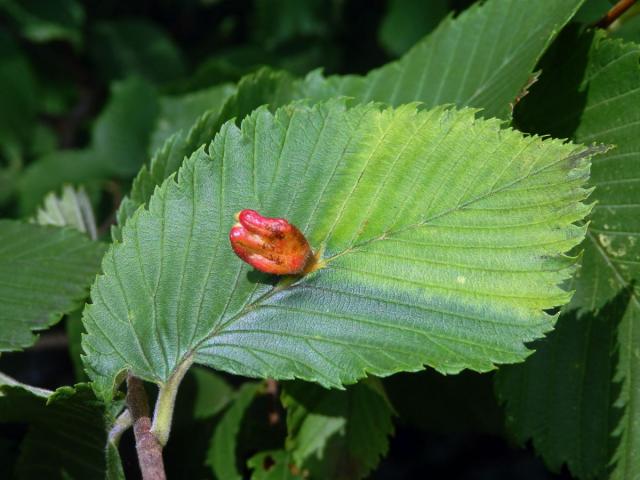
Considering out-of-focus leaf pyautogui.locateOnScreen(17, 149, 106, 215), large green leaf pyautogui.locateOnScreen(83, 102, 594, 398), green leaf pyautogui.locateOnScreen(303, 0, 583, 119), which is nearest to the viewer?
large green leaf pyautogui.locateOnScreen(83, 102, 594, 398)

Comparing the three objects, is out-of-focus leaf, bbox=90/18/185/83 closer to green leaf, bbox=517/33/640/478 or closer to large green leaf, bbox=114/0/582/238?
large green leaf, bbox=114/0/582/238

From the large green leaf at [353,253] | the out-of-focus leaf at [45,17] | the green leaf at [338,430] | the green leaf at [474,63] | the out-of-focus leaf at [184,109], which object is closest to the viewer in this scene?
the large green leaf at [353,253]

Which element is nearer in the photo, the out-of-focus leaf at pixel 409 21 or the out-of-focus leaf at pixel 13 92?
the out-of-focus leaf at pixel 409 21

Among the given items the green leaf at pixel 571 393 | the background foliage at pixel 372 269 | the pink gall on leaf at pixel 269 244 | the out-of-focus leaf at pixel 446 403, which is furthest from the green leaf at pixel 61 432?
the out-of-focus leaf at pixel 446 403

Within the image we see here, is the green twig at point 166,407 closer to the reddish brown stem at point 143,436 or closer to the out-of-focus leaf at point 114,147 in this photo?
the reddish brown stem at point 143,436

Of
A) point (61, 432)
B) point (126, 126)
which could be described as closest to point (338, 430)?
point (61, 432)

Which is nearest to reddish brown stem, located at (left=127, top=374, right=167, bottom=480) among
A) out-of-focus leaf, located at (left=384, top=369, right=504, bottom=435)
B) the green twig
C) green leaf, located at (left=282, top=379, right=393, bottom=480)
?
the green twig
